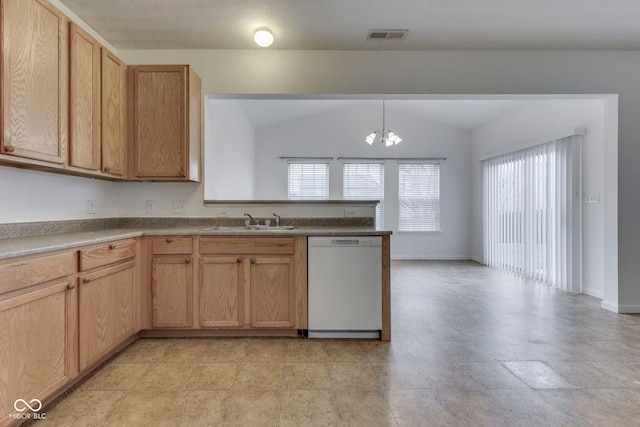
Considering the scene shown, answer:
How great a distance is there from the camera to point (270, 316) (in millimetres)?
2662

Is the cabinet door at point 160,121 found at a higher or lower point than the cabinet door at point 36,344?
higher

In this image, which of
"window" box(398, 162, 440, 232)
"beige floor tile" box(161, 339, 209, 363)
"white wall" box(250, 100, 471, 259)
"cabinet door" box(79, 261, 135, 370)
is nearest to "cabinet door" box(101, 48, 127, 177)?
"cabinet door" box(79, 261, 135, 370)

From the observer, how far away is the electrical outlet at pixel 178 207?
317cm

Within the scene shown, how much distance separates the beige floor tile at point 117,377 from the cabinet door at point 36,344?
0.64 feet

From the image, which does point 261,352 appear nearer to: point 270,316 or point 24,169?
point 270,316

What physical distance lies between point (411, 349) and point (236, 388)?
1.31 metres

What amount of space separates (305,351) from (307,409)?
0.72m

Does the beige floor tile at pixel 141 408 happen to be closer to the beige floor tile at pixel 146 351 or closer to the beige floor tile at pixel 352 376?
the beige floor tile at pixel 146 351

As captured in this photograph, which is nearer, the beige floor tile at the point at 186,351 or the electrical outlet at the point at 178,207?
the beige floor tile at the point at 186,351

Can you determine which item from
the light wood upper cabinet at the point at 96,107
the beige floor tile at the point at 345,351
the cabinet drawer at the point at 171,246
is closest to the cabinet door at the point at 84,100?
the light wood upper cabinet at the point at 96,107

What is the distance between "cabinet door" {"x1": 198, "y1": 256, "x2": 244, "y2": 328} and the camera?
2.64 metres

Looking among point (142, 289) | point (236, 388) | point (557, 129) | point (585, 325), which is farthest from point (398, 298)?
point (557, 129)

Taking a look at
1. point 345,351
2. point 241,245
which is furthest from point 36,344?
point 345,351

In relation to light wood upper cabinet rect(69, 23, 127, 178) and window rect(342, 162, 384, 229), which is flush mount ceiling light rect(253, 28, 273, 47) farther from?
window rect(342, 162, 384, 229)
